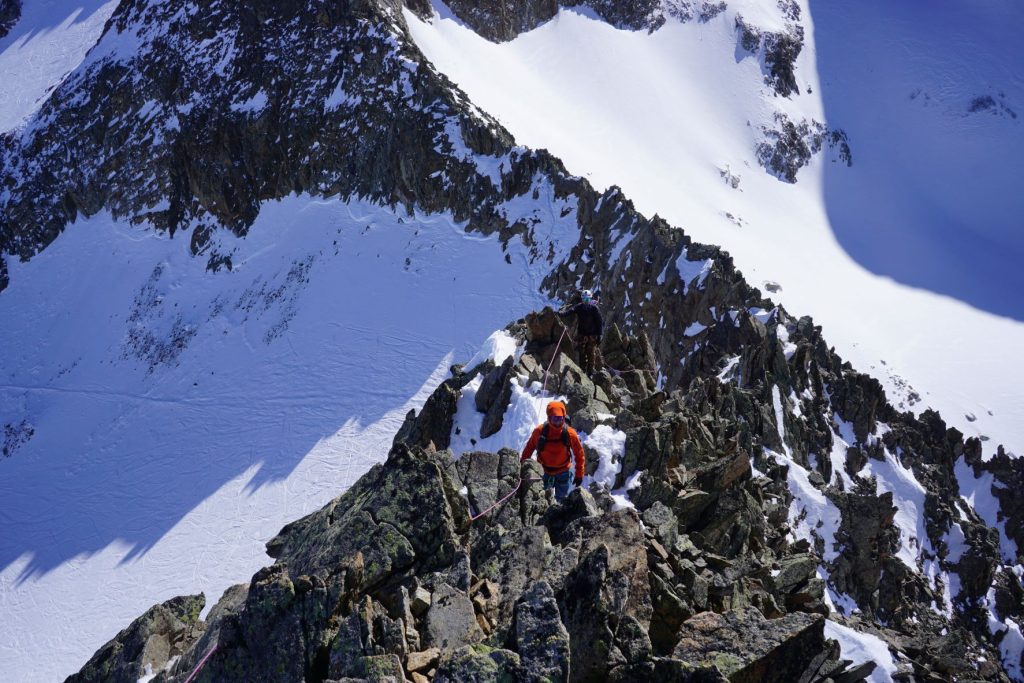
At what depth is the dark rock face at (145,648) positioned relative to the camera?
11.1 meters

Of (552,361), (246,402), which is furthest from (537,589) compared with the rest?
(246,402)

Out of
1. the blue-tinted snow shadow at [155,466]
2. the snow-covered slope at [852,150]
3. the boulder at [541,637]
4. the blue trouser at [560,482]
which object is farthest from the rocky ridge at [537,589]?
the snow-covered slope at [852,150]

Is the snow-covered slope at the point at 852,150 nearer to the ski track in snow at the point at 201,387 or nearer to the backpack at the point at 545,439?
the ski track in snow at the point at 201,387

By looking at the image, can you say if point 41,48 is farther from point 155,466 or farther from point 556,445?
point 556,445

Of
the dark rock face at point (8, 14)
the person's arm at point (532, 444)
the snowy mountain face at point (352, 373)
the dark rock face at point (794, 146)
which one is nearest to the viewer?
the person's arm at point (532, 444)

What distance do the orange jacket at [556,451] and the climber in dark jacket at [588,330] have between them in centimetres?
819

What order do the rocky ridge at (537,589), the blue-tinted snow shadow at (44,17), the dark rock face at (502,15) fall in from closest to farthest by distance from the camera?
the rocky ridge at (537,589) → the dark rock face at (502,15) → the blue-tinted snow shadow at (44,17)

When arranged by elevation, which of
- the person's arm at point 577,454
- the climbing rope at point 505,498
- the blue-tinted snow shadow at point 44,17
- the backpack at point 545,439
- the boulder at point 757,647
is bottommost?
the boulder at point 757,647

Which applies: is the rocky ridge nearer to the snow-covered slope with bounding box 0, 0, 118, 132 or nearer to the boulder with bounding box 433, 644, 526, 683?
the boulder with bounding box 433, 644, 526, 683

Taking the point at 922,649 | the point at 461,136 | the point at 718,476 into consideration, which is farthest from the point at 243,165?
the point at 922,649

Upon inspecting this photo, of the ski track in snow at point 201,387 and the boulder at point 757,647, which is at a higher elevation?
the ski track in snow at point 201,387

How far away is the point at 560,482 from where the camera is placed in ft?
40.1

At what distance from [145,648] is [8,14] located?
89.6m

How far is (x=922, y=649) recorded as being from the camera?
495 inches
